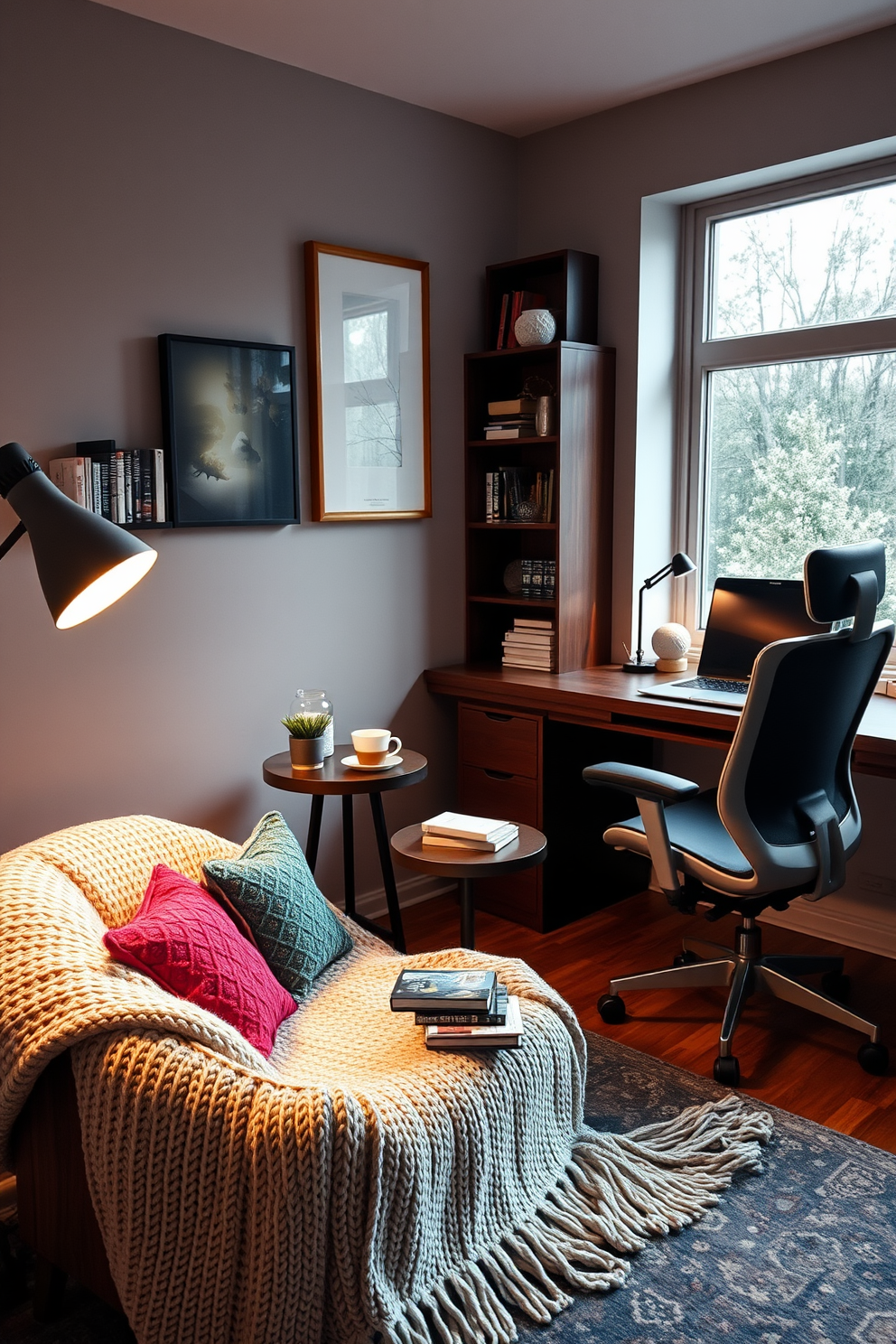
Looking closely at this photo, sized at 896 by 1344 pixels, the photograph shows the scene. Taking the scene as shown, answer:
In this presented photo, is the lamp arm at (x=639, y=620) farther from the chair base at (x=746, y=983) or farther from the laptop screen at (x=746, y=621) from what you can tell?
the chair base at (x=746, y=983)

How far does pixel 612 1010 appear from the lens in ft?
9.32

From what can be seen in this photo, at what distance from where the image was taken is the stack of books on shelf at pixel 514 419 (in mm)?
3604

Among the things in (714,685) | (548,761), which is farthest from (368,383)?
(714,685)

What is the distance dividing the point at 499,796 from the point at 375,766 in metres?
0.76

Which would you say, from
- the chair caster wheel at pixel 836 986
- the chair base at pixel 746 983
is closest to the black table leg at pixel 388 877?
the chair base at pixel 746 983

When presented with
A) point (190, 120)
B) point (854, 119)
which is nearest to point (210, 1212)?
point (190, 120)

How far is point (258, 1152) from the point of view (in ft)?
5.23

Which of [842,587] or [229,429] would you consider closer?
[842,587]

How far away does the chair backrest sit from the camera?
2.32 metres

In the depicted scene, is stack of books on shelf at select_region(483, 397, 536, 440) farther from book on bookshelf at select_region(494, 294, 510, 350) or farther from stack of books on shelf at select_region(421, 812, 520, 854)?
stack of books on shelf at select_region(421, 812, 520, 854)

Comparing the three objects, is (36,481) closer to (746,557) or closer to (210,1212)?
(210,1212)

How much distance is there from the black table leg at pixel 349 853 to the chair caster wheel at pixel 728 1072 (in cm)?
114

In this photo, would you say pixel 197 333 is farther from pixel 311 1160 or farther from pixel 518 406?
pixel 311 1160

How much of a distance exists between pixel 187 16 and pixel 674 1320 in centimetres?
306
